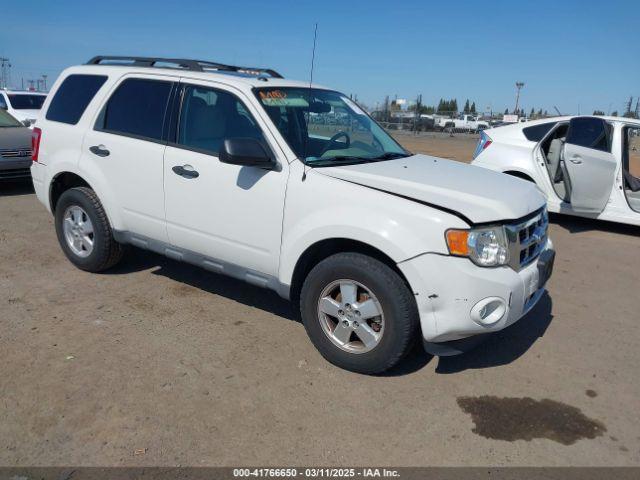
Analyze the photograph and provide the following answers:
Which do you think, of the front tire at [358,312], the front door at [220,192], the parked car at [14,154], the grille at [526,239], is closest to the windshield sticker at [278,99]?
the front door at [220,192]

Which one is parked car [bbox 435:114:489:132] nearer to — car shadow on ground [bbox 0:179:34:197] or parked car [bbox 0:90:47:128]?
parked car [bbox 0:90:47:128]

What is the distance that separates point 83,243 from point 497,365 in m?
3.85

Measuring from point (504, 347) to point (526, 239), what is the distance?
100cm

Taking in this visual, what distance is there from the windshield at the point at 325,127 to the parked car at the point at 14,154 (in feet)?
20.7

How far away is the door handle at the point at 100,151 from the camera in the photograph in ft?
15.3

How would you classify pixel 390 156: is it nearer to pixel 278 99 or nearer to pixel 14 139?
pixel 278 99

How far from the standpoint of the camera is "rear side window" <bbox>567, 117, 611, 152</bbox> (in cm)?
748

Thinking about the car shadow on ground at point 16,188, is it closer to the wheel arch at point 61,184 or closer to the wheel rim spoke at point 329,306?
the wheel arch at point 61,184

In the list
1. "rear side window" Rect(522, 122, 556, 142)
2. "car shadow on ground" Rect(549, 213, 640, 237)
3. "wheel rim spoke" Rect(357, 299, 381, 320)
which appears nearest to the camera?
"wheel rim spoke" Rect(357, 299, 381, 320)

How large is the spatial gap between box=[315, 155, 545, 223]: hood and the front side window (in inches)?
32.7

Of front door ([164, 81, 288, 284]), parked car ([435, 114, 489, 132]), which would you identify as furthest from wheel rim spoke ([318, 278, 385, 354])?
parked car ([435, 114, 489, 132])

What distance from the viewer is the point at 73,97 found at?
5.09 m

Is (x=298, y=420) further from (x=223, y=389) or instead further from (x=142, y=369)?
(x=142, y=369)

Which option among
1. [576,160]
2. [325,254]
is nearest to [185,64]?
[325,254]
